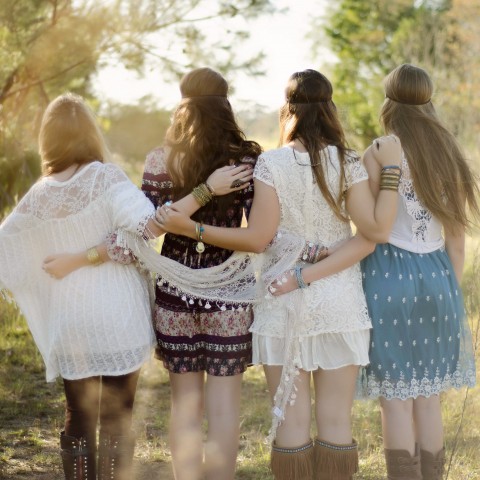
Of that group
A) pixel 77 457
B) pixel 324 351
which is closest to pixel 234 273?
pixel 324 351

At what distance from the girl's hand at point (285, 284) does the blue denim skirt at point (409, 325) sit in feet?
1.07

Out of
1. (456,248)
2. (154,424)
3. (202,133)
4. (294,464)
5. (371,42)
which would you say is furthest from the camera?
(371,42)

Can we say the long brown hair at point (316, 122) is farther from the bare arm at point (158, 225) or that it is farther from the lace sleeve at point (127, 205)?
the lace sleeve at point (127, 205)

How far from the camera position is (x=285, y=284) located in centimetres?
282

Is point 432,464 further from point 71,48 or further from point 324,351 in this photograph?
point 71,48

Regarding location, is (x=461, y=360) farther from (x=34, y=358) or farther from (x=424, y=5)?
(x=424, y=5)

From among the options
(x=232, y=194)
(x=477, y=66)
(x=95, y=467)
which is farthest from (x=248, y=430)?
(x=477, y=66)

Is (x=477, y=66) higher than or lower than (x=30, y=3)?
lower

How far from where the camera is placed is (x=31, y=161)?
571 cm

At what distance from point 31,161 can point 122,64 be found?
1020 mm

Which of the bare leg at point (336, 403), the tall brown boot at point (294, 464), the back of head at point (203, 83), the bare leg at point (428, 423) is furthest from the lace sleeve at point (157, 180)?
the bare leg at point (428, 423)

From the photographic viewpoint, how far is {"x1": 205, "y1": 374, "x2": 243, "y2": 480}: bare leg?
295cm

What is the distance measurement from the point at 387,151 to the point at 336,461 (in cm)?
112

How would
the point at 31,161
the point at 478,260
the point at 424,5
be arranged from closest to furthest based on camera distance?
1. the point at 478,260
2. the point at 31,161
3. the point at 424,5
